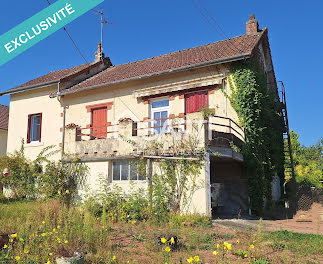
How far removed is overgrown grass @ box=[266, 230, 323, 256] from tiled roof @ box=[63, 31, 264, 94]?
661 cm

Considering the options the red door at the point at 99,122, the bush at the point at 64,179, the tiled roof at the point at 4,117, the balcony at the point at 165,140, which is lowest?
the bush at the point at 64,179

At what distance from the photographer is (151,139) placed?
1116cm

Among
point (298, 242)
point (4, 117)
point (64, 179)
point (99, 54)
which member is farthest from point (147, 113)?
point (4, 117)

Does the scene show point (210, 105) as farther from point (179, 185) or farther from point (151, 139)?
point (179, 185)

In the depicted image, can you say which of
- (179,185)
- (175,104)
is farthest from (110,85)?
(179,185)

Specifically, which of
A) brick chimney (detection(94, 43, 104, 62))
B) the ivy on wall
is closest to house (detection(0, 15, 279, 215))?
the ivy on wall

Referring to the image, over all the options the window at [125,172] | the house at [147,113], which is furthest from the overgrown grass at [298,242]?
the window at [125,172]

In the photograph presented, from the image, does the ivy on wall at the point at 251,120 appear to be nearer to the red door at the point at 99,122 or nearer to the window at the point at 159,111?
the window at the point at 159,111

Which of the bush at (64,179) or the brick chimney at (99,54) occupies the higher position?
the brick chimney at (99,54)

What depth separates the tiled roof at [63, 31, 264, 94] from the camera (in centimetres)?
1308

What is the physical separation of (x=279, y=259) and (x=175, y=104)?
8.49 m

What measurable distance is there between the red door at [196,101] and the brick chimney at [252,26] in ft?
15.5

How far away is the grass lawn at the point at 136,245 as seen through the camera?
5.25m

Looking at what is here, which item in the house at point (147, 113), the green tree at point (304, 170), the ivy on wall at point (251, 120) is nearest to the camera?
the house at point (147, 113)
